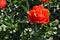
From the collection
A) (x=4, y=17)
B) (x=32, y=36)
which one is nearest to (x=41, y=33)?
(x=32, y=36)

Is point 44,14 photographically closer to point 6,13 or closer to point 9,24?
point 9,24

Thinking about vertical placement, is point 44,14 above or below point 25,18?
above

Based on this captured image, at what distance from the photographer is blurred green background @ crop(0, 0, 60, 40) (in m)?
1.51

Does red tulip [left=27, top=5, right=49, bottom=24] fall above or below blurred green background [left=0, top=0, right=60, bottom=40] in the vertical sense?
above

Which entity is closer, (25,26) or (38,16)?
(38,16)

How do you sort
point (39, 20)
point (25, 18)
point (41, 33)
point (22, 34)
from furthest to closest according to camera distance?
point (25, 18)
point (22, 34)
point (41, 33)
point (39, 20)

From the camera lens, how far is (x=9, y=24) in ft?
5.21

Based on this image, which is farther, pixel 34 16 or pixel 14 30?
pixel 14 30

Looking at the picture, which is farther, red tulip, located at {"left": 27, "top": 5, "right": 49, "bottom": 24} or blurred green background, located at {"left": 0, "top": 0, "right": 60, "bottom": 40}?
blurred green background, located at {"left": 0, "top": 0, "right": 60, "bottom": 40}

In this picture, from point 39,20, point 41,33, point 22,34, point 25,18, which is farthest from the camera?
point 25,18

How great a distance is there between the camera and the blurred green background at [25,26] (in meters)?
1.51

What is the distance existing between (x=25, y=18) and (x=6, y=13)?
202 mm

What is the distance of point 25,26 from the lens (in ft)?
5.40

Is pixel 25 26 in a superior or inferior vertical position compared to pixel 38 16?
inferior
